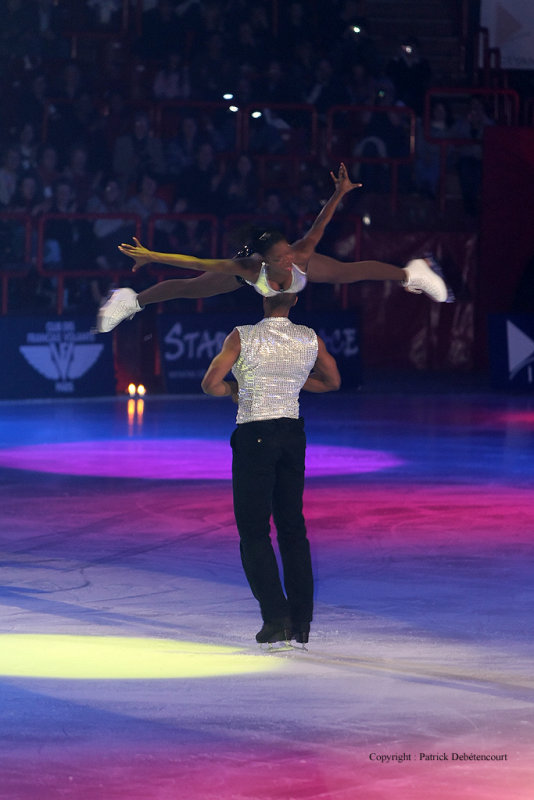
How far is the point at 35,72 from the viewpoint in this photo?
89.4 ft

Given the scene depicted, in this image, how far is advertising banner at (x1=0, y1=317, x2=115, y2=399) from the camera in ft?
75.5

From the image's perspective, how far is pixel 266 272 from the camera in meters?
7.86

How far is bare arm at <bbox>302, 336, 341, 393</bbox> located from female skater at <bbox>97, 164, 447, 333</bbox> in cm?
39

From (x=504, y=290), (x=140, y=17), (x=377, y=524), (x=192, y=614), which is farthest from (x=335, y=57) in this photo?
(x=192, y=614)

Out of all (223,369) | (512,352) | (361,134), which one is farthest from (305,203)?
(223,369)

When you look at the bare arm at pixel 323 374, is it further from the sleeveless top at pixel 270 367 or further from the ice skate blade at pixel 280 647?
the ice skate blade at pixel 280 647

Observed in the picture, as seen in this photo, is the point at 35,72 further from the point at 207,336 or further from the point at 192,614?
the point at 192,614

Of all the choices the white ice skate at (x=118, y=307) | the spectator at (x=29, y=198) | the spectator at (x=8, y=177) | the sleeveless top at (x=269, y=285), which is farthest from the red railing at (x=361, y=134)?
the sleeveless top at (x=269, y=285)

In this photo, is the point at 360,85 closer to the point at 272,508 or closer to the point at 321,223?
the point at 321,223

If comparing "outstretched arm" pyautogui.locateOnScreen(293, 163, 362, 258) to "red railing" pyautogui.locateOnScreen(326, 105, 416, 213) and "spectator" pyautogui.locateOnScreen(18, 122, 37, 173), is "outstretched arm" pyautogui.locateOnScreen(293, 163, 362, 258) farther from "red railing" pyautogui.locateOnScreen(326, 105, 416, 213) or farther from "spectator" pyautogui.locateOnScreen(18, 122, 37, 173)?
"red railing" pyautogui.locateOnScreen(326, 105, 416, 213)

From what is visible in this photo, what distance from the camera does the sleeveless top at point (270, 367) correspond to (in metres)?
7.86

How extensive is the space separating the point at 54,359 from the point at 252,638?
51.0 feet

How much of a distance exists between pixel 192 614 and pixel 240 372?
1810 mm

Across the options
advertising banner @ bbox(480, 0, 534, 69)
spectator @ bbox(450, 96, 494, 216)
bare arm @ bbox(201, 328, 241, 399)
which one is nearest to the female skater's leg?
bare arm @ bbox(201, 328, 241, 399)
